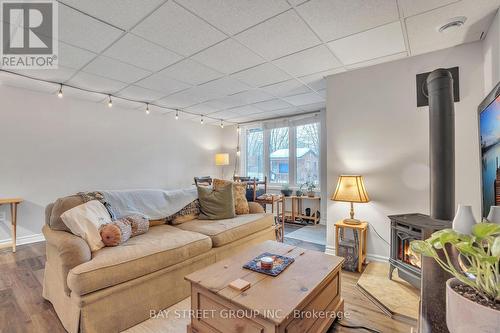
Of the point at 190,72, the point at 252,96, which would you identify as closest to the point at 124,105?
the point at 190,72

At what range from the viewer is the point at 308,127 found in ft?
17.0

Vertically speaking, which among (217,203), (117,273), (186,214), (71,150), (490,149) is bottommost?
(117,273)

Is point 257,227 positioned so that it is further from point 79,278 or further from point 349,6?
point 349,6

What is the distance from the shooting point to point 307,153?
17.2 feet

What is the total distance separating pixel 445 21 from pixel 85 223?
11.2 ft

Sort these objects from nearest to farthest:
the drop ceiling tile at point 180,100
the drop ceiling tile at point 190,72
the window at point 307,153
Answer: the drop ceiling tile at point 190,72, the drop ceiling tile at point 180,100, the window at point 307,153

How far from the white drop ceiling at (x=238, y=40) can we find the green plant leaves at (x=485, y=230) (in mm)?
1766

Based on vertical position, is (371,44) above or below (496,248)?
above

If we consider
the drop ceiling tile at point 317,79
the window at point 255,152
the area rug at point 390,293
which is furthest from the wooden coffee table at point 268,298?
the window at point 255,152

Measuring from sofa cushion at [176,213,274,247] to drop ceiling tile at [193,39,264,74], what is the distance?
191cm

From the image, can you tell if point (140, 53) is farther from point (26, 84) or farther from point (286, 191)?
point (286, 191)

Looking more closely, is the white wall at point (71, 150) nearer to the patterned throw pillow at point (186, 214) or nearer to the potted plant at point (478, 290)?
the patterned throw pillow at point (186, 214)

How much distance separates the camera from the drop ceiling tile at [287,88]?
3365mm

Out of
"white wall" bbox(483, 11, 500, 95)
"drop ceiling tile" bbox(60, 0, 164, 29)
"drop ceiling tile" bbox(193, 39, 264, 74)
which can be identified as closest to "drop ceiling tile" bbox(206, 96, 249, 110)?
"drop ceiling tile" bbox(193, 39, 264, 74)
